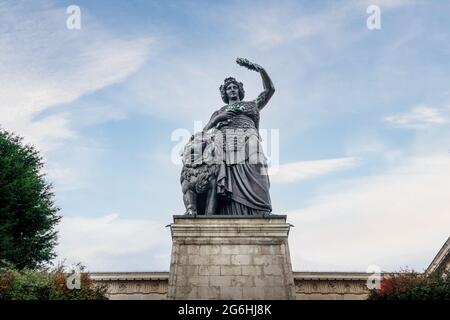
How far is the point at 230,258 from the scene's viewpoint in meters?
14.1

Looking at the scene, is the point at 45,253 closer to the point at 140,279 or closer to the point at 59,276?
the point at 140,279

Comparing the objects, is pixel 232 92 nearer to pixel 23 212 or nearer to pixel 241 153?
pixel 241 153

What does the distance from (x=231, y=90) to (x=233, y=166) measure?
384cm

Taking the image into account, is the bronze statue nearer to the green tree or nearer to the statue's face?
the statue's face

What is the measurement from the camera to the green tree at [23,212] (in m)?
26.9

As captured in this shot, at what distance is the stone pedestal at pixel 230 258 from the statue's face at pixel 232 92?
6.01 m

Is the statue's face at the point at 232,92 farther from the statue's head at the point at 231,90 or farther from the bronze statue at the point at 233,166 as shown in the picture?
the bronze statue at the point at 233,166

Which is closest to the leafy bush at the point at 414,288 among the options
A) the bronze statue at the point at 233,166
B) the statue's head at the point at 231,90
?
the bronze statue at the point at 233,166

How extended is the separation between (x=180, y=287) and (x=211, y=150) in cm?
512

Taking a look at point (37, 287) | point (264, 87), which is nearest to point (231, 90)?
point (264, 87)

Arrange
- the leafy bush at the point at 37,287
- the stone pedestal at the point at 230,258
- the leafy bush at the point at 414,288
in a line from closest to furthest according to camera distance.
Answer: the stone pedestal at the point at 230,258 < the leafy bush at the point at 414,288 < the leafy bush at the point at 37,287

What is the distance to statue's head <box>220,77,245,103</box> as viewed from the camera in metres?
19.2

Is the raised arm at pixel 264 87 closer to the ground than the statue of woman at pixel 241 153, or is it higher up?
higher up

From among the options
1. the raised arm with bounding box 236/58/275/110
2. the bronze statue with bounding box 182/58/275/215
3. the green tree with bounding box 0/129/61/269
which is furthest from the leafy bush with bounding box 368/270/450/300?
the green tree with bounding box 0/129/61/269
